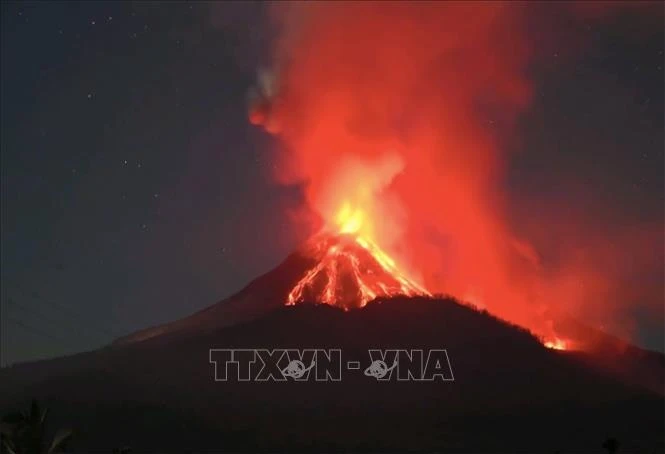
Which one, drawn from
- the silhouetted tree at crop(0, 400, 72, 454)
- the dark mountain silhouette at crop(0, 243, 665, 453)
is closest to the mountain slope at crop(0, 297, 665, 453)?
the dark mountain silhouette at crop(0, 243, 665, 453)

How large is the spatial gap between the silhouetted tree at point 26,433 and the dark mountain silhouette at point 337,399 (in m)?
125

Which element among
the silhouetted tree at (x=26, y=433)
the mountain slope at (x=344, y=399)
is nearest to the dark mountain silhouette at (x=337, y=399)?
the mountain slope at (x=344, y=399)

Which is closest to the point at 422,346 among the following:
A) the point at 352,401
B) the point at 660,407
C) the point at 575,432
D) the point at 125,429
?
the point at 352,401

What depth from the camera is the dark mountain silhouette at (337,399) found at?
16350cm

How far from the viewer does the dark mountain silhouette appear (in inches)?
6437

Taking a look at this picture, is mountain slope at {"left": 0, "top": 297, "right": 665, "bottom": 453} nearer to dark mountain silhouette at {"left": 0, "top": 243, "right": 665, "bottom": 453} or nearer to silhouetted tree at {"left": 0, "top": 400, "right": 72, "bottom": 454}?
dark mountain silhouette at {"left": 0, "top": 243, "right": 665, "bottom": 453}

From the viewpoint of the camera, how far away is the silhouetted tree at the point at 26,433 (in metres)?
31.7

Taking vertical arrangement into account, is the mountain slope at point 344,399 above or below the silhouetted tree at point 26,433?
above

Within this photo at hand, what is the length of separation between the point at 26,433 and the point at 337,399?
151m

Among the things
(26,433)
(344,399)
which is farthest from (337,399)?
(26,433)

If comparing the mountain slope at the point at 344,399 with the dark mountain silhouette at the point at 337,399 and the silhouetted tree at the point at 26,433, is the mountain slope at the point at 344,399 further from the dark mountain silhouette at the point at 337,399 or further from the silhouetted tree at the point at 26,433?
the silhouetted tree at the point at 26,433

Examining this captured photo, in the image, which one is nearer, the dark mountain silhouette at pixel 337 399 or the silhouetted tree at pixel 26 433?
the silhouetted tree at pixel 26 433

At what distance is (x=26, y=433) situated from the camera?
32.0m

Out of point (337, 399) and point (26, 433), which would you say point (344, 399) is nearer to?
point (337, 399)
